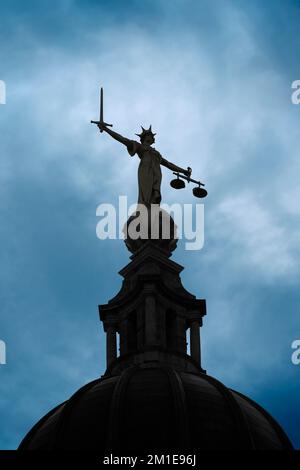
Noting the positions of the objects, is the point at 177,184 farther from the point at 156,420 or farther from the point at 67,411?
the point at 156,420

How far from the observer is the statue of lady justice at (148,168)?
98.4 meters

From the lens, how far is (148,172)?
325 feet

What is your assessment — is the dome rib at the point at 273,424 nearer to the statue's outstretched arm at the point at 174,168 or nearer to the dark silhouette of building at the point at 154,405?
the dark silhouette of building at the point at 154,405

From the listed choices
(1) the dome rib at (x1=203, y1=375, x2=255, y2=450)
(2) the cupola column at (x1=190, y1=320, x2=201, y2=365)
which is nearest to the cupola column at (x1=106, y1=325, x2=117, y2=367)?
(2) the cupola column at (x1=190, y1=320, x2=201, y2=365)

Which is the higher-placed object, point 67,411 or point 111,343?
point 111,343

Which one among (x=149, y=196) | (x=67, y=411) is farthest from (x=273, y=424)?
(x=149, y=196)

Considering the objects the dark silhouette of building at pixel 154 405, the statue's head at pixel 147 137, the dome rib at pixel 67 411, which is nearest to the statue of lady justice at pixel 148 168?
the statue's head at pixel 147 137

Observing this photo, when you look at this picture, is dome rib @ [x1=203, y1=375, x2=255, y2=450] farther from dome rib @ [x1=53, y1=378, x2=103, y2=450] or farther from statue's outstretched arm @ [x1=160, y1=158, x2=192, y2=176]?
statue's outstretched arm @ [x1=160, y1=158, x2=192, y2=176]

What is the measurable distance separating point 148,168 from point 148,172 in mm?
232

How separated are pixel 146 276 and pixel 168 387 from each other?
38.1 ft

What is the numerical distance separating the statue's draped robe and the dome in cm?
1508

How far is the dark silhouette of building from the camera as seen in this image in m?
80.6
